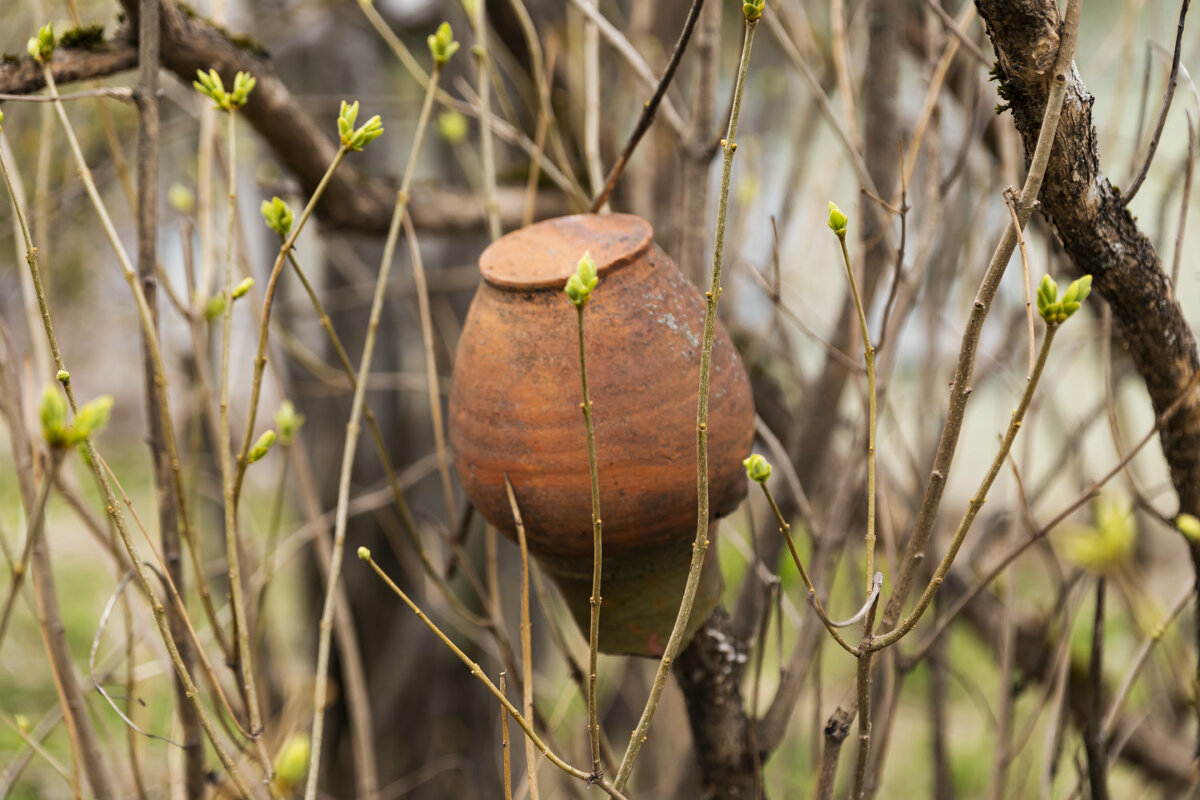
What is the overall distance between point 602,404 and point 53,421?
444 millimetres

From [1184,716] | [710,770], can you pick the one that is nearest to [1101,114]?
[1184,716]

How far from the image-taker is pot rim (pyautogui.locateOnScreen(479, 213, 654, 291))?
0.86 m

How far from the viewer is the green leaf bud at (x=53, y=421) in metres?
0.48

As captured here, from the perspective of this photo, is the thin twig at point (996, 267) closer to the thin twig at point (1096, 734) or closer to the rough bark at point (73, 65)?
the thin twig at point (1096, 734)

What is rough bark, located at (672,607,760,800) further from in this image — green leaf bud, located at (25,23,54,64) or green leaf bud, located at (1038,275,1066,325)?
green leaf bud, located at (25,23,54,64)

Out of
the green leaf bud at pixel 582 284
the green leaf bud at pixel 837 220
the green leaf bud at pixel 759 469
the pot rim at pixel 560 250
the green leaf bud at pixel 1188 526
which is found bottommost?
the green leaf bud at pixel 759 469

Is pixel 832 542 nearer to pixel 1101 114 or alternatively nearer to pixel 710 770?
pixel 710 770

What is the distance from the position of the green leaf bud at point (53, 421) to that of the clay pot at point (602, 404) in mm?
411

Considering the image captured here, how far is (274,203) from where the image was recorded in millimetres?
920

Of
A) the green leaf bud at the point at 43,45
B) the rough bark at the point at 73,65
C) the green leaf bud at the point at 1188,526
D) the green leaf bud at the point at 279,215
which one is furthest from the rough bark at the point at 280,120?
the green leaf bud at the point at 1188,526

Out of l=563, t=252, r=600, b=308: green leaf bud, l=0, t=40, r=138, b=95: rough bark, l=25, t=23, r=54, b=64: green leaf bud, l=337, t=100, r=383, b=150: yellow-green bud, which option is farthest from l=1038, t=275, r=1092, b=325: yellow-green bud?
l=0, t=40, r=138, b=95: rough bark

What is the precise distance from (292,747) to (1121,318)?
0.88 m

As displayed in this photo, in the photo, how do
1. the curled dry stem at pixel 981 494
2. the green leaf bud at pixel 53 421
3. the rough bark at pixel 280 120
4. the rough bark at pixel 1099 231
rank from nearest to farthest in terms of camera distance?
the green leaf bud at pixel 53 421 < the curled dry stem at pixel 981 494 < the rough bark at pixel 1099 231 < the rough bark at pixel 280 120

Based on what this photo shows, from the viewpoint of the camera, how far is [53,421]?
0.49 meters
